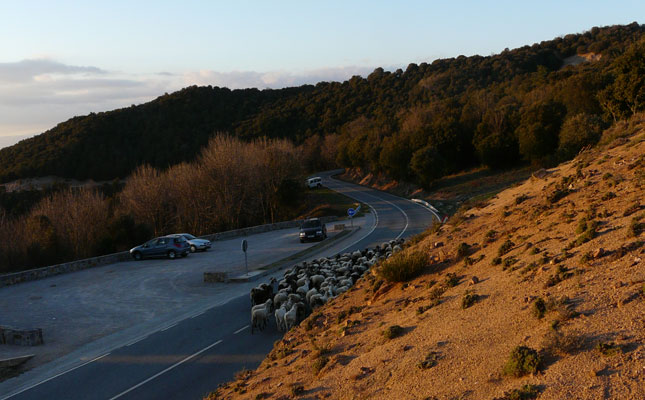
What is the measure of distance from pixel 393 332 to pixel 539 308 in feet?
8.67

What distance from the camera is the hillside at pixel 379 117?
67.7m

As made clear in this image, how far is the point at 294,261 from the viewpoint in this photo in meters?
31.5

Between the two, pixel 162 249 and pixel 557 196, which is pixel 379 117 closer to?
pixel 162 249

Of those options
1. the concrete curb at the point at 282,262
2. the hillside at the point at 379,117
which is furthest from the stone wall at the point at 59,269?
the hillside at the point at 379,117

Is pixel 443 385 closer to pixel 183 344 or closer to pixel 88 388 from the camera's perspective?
pixel 88 388

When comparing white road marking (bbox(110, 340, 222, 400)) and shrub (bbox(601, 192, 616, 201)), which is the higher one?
shrub (bbox(601, 192, 616, 201))

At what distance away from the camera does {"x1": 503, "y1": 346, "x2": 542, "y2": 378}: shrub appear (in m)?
6.95

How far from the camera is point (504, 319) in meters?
8.84

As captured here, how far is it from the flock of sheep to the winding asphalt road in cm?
57

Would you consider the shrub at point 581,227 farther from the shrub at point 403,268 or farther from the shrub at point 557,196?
the shrub at point 403,268

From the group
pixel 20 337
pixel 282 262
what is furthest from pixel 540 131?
pixel 20 337

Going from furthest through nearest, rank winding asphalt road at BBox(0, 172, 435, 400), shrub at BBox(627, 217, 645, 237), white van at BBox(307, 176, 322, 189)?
white van at BBox(307, 176, 322, 189)
winding asphalt road at BBox(0, 172, 435, 400)
shrub at BBox(627, 217, 645, 237)

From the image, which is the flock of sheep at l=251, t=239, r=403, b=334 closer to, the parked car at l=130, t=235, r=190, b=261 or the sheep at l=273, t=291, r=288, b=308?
the sheep at l=273, t=291, r=288, b=308

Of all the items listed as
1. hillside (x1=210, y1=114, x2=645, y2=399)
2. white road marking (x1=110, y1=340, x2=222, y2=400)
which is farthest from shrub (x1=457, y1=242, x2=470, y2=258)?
white road marking (x1=110, y1=340, x2=222, y2=400)
